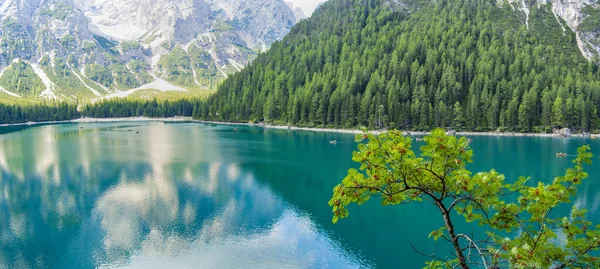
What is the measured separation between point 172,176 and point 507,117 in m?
106

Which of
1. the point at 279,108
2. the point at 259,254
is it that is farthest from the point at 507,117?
the point at 259,254

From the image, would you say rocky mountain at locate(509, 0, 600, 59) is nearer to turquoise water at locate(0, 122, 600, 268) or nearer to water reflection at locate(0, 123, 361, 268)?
turquoise water at locate(0, 122, 600, 268)

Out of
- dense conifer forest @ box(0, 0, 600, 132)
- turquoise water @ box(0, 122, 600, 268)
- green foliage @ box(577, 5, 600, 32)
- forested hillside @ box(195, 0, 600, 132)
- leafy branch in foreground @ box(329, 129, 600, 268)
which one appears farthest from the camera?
green foliage @ box(577, 5, 600, 32)

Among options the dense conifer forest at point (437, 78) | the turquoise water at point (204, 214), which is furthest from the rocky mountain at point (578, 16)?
the turquoise water at point (204, 214)

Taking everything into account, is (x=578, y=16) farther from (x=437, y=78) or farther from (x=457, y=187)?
(x=457, y=187)

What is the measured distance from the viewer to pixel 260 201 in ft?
151

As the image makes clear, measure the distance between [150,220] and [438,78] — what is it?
132730mm

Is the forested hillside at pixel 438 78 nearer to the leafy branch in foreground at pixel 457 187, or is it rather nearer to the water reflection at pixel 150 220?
the water reflection at pixel 150 220

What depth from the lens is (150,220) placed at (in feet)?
128

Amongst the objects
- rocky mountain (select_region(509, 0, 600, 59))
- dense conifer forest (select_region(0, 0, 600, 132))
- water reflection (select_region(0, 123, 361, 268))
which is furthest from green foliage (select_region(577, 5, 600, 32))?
water reflection (select_region(0, 123, 361, 268))

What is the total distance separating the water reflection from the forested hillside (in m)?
84.1

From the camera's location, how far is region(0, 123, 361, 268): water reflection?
30516mm

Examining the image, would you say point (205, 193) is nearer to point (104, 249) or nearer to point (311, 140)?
point (104, 249)

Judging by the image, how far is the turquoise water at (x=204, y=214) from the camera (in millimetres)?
30700
